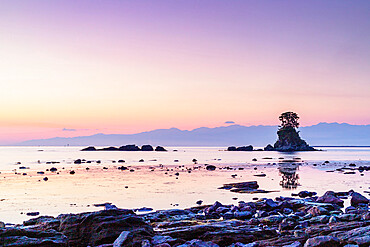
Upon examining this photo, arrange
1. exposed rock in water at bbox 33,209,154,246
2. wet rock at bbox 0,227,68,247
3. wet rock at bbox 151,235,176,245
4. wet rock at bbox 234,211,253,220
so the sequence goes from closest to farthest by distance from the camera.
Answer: wet rock at bbox 0,227,68,247 → wet rock at bbox 151,235,176,245 → exposed rock in water at bbox 33,209,154,246 → wet rock at bbox 234,211,253,220

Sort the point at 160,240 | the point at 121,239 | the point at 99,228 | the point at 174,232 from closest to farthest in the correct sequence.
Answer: the point at 121,239
the point at 160,240
the point at 99,228
the point at 174,232

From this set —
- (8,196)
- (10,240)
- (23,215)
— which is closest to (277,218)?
(10,240)

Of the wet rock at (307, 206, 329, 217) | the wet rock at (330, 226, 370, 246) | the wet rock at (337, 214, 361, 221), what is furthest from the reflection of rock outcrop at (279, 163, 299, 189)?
the wet rock at (330, 226, 370, 246)

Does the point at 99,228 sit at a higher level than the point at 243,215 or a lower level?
higher

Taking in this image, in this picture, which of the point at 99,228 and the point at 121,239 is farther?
the point at 99,228

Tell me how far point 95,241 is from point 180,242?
3.31 m

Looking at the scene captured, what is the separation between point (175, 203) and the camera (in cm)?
2750

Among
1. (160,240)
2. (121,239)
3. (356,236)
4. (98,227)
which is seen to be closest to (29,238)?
(98,227)

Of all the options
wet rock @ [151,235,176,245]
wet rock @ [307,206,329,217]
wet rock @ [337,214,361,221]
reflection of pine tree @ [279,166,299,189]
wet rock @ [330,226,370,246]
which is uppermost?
wet rock @ [330,226,370,246]

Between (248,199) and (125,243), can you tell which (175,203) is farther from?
(125,243)

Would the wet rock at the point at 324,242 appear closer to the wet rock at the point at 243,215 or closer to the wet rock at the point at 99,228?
the wet rock at the point at 99,228

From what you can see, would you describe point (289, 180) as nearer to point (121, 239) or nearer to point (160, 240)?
point (160, 240)

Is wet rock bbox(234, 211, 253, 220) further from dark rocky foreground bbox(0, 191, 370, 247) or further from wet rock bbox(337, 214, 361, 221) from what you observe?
wet rock bbox(337, 214, 361, 221)

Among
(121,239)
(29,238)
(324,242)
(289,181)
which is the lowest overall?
(289,181)
